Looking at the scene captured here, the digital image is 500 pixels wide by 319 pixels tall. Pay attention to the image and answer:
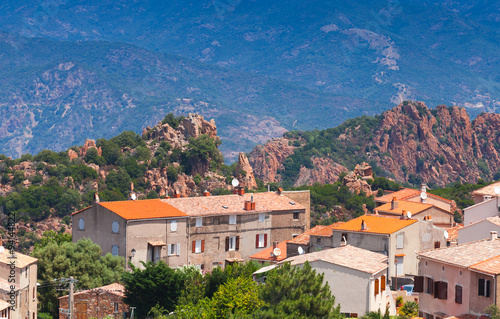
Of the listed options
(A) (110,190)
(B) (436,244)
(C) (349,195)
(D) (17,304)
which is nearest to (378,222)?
(B) (436,244)

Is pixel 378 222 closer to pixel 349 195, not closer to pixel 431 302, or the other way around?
pixel 431 302

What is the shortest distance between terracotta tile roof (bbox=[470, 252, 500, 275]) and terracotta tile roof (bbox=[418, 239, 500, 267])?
18.4 inches

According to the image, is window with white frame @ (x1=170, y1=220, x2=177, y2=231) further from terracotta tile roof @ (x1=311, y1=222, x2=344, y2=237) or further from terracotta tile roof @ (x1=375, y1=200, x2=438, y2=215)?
terracotta tile roof @ (x1=375, y1=200, x2=438, y2=215)

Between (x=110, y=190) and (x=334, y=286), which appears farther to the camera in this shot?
(x=110, y=190)

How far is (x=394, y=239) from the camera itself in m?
65.2

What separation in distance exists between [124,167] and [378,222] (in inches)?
3214

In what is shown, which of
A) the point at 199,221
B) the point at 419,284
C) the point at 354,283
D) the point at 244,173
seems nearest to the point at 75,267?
the point at 199,221

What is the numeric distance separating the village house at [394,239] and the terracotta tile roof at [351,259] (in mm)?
8336

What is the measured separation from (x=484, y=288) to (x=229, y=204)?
136ft

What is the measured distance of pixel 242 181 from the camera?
138 meters

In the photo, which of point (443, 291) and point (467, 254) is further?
point (467, 254)

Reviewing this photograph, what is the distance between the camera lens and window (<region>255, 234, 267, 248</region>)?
84.6 m

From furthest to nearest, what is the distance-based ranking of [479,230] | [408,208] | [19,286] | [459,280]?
[408,208]
[479,230]
[19,286]
[459,280]

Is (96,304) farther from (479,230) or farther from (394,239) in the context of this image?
(479,230)
